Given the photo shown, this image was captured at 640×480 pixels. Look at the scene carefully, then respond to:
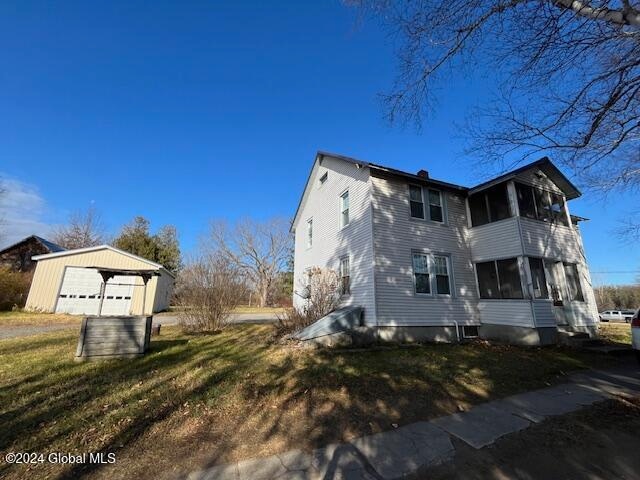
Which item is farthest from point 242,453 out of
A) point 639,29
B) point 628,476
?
point 639,29

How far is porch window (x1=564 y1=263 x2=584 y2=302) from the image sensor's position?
12.6 meters

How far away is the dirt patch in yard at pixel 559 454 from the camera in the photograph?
10.7 ft

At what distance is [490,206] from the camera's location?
12852 millimetres

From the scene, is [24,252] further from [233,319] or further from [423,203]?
[423,203]

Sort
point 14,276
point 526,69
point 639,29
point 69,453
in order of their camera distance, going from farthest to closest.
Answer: point 14,276 → point 526,69 → point 639,29 → point 69,453

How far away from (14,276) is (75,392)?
20.6 metres

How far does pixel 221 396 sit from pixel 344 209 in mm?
9609

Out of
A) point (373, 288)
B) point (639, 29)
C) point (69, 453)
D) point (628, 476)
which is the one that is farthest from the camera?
point (373, 288)

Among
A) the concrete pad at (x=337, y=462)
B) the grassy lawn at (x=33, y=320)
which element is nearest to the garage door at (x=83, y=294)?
the grassy lawn at (x=33, y=320)

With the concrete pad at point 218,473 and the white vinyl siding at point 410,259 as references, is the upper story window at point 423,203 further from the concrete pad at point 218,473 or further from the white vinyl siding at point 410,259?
the concrete pad at point 218,473

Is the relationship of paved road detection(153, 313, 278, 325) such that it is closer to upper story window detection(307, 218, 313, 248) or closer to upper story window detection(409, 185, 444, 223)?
upper story window detection(307, 218, 313, 248)

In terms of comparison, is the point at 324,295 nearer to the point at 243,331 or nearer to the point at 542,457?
the point at 243,331

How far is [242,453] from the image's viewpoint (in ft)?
11.6

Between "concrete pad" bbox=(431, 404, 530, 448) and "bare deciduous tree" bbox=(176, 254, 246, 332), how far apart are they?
9.56m
